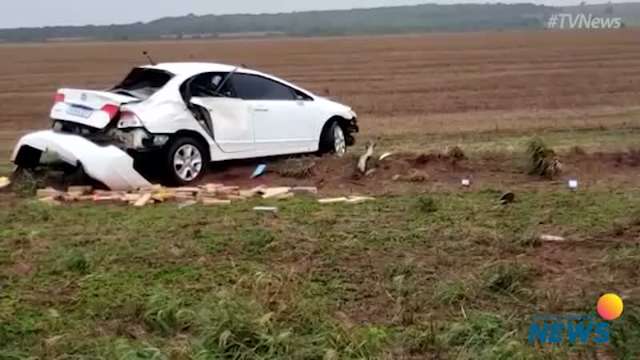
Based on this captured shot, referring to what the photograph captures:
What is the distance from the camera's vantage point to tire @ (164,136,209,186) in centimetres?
1033

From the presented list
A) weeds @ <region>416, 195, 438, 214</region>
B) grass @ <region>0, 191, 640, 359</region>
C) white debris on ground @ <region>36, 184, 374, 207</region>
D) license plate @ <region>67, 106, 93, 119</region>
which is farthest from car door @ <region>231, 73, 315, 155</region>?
weeds @ <region>416, 195, 438, 214</region>

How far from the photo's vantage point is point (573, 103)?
79.9 ft

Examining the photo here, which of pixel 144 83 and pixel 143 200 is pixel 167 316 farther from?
pixel 144 83

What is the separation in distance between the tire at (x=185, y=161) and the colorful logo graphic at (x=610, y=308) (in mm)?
6256

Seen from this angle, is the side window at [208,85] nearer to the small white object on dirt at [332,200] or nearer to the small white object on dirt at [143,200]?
the small white object on dirt at [143,200]

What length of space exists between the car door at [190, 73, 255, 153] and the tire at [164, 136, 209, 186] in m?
0.33

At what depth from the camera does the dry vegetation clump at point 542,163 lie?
1024 cm

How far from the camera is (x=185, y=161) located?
34.5 feet

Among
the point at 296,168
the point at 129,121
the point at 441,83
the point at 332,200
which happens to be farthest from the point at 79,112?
the point at 441,83

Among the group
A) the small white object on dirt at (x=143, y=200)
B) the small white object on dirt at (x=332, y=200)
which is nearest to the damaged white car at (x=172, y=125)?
the small white object on dirt at (x=143, y=200)

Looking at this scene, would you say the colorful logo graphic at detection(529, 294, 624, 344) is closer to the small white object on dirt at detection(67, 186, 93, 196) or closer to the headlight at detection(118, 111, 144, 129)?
the small white object on dirt at detection(67, 186, 93, 196)

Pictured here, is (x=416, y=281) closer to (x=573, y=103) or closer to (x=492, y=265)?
(x=492, y=265)

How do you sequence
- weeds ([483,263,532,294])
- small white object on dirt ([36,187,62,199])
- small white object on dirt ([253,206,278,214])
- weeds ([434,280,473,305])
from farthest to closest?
small white object on dirt ([36,187,62,199])
small white object on dirt ([253,206,278,214])
weeds ([483,263,532,294])
weeds ([434,280,473,305])

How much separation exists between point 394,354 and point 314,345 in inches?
16.8
